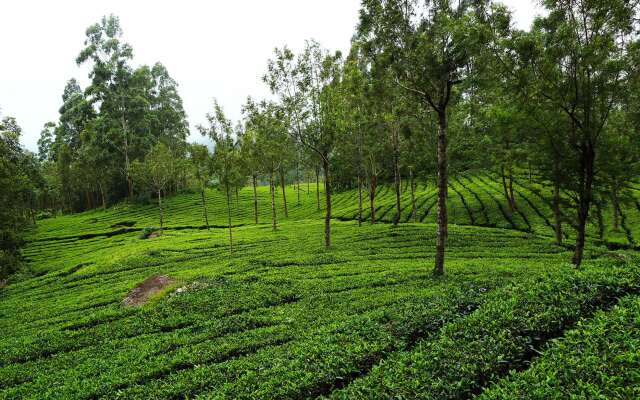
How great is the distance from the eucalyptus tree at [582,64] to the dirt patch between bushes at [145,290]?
21.4 m

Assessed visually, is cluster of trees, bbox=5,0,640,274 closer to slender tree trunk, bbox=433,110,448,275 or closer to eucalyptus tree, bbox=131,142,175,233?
slender tree trunk, bbox=433,110,448,275

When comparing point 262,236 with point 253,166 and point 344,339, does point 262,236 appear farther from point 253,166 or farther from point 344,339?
point 344,339

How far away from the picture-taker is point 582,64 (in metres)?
14.2

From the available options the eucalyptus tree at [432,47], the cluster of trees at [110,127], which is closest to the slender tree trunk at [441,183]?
the eucalyptus tree at [432,47]

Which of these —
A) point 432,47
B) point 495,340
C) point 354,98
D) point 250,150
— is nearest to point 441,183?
point 432,47

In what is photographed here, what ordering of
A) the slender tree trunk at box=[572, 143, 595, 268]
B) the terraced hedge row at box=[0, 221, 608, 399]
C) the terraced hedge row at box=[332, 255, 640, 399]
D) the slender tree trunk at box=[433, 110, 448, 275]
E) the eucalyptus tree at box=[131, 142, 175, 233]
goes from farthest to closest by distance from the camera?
1. the eucalyptus tree at box=[131, 142, 175, 233]
2. the slender tree trunk at box=[433, 110, 448, 275]
3. the slender tree trunk at box=[572, 143, 595, 268]
4. the terraced hedge row at box=[0, 221, 608, 399]
5. the terraced hedge row at box=[332, 255, 640, 399]

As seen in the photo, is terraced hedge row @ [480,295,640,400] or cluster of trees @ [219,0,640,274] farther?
cluster of trees @ [219,0,640,274]

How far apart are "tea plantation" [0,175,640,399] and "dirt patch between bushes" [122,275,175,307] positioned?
50 cm

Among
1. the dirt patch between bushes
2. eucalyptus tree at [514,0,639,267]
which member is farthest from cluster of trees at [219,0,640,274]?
the dirt patch between bushes

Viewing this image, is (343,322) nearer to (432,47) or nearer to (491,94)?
(432,47)

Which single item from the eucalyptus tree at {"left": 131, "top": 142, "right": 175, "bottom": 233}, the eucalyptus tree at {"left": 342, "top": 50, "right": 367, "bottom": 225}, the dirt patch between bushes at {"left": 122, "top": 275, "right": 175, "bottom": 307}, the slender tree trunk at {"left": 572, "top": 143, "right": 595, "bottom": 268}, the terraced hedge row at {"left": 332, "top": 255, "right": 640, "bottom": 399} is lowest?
the dirt patch between bushes at {"left": 122, "top": 275, "right": 175, "bottom": 307}

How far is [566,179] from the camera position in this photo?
1659 cm

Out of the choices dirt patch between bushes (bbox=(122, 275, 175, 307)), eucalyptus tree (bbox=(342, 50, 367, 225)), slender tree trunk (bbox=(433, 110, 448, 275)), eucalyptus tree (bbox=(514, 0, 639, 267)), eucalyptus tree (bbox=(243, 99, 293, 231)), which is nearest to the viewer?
eucalyptus tree (bbox=(514, 0, 639, 267))

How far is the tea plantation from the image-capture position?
20.7 feet
